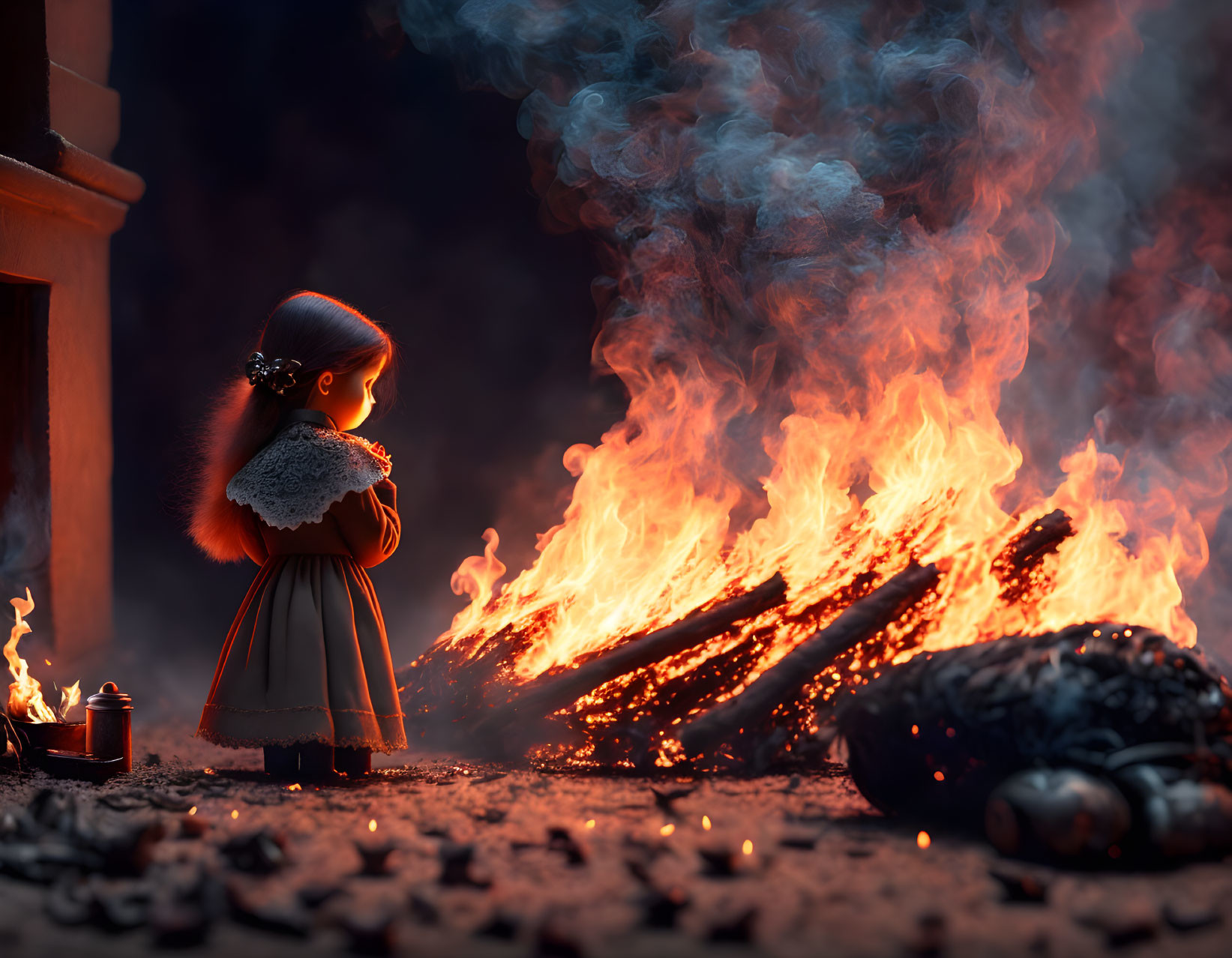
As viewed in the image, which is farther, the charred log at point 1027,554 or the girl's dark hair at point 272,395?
the charred log at point 1027,554

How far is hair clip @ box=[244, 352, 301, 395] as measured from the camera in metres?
3.99

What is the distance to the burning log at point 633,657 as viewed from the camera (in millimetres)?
4453

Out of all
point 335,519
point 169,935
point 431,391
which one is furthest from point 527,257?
point 169,935

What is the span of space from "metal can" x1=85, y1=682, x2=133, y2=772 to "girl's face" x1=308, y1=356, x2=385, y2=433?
141 centimetres

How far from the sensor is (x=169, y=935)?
2.05m

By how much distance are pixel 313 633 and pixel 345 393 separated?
996mm

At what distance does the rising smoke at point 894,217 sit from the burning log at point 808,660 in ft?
4.22

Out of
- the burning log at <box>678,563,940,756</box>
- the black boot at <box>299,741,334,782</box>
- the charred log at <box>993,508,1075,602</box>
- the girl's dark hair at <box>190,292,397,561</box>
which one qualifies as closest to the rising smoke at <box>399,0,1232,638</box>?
the charred log at <box>993,508,1075,602</box>

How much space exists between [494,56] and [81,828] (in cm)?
524

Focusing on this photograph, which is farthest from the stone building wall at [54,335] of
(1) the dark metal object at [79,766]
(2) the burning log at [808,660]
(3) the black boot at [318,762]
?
(2) the burning log at [808,660]

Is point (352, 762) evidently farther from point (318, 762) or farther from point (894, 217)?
point (894, 217)

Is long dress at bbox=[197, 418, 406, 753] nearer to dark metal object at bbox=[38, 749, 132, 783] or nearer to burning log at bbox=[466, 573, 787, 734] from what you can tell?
dark metal object at bbox=[38, 749, 132, 783]

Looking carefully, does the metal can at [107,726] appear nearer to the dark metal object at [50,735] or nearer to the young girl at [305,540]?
the dark metal object at [50,735]

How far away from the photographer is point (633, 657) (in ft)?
14.7
